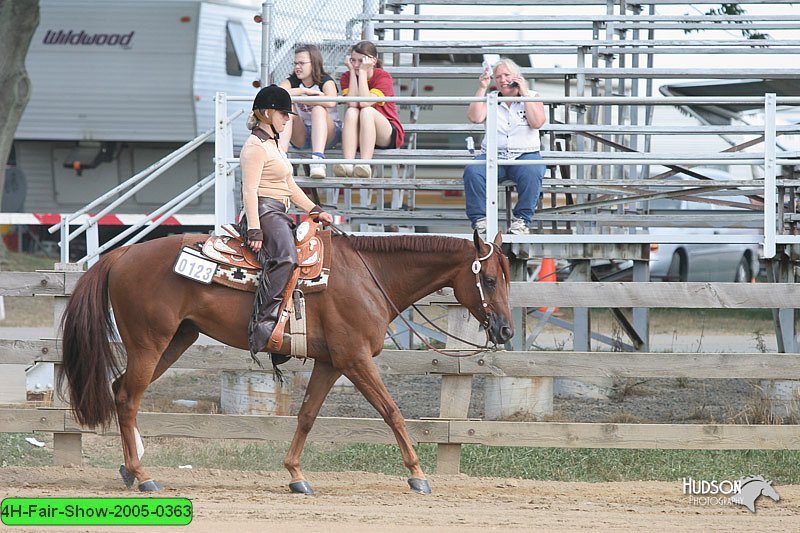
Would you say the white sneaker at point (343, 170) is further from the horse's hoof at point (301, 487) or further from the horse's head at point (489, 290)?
the horse's hoof at point (301, 487)

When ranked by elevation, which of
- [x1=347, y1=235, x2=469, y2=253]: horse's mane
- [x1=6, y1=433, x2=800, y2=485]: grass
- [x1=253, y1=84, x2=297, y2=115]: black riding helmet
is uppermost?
[x1=253, y1=84, x2=297, y2=115]: black riding helmet

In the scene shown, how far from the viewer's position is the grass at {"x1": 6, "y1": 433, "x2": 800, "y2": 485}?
8031 mm

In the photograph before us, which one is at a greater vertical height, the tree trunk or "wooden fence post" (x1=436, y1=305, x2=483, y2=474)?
the tree trunk

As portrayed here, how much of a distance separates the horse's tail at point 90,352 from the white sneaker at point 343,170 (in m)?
3.15

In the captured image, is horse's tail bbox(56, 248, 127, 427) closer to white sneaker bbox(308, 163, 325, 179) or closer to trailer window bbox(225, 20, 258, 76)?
white sneaker bbox(308, 163, 325, 179)

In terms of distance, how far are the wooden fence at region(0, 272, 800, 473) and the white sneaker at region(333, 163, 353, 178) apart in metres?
2.31

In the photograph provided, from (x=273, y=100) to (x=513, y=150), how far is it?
3.19m

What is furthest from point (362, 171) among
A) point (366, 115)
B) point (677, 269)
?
point (677, 269)

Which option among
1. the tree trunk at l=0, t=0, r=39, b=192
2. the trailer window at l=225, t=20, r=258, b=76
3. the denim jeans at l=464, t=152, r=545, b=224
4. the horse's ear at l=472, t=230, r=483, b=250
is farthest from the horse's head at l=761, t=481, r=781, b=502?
the trailer window at l=225, t=20, r=258, b=76

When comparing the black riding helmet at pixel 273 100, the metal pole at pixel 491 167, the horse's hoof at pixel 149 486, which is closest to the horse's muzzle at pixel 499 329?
the black riding helmet at pixel 273 100

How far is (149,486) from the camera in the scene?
7.02 meters

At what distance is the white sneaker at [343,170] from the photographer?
33.1 feet

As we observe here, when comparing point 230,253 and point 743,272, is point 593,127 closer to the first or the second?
point 230,253

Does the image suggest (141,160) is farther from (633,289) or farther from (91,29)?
(633,289)
